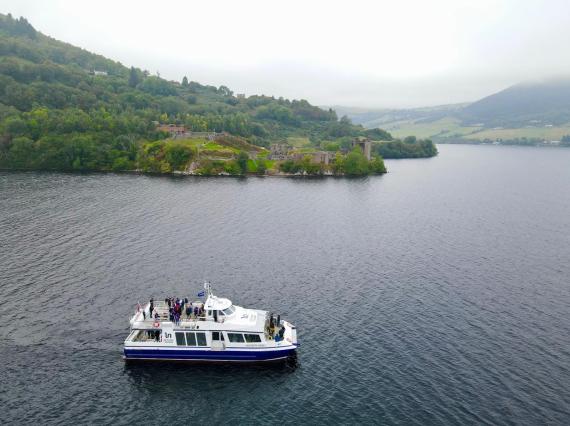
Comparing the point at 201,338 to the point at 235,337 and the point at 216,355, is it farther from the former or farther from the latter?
the point at 235,337

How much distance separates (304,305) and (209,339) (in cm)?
1945

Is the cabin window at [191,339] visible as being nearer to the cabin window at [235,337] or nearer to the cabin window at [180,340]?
the cabin window at [180,340]

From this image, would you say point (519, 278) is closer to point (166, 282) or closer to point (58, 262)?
point (166, 282)

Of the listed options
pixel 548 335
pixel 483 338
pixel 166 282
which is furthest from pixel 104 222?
pixel 548 335

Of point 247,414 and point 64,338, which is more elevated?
point 64,338

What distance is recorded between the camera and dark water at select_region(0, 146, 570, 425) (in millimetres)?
47000

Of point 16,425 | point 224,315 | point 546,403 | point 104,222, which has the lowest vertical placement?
point 546,403

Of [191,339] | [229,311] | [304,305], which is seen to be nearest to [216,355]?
[191,339]

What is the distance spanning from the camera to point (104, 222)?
11106cm

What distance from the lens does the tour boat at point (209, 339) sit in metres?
55.0

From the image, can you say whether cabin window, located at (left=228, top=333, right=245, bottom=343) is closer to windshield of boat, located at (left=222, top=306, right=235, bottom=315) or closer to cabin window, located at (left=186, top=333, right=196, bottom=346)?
windshield of boat, located at (left=222, top=306, right=235, bottom=315)

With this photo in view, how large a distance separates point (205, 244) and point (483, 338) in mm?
61502

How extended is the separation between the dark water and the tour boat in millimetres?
1858

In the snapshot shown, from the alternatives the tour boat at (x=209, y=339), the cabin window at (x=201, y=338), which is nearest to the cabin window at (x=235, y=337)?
the tour boat at (x=209, y=339)
